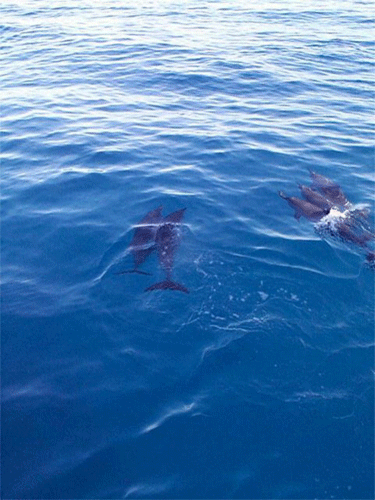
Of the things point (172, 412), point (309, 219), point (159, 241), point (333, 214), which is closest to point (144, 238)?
point (159, 241)

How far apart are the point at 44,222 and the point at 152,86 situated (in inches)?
425

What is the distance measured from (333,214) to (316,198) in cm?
76

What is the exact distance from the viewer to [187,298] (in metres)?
9.73

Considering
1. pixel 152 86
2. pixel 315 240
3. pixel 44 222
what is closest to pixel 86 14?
pixel 152 86

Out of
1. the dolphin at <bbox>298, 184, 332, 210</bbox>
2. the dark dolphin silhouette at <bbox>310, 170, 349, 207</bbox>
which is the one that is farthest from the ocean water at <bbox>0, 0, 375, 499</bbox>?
the dolphin at <bbox>298, 184, 332, 210</bbox>

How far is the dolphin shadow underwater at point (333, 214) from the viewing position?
11344 mm

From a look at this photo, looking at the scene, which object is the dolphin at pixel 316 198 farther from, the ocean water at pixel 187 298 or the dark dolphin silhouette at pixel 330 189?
the ocean water at pixel 187 298

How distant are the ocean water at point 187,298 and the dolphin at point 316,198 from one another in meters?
0.67

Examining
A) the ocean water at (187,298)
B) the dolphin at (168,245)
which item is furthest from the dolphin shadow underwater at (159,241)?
the ocean water at (187,298)

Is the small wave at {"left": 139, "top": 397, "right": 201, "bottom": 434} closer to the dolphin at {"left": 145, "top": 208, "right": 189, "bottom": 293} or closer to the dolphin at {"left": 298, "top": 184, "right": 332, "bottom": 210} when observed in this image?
the dolphin at {"left": 145, "top": 208, "right": 189, "bottom": 293}

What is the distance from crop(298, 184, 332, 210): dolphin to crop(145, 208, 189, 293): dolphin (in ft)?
11.4

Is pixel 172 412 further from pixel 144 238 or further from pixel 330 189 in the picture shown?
pixel 330 189

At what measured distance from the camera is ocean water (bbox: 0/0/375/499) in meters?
7.17

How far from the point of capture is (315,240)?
11453mm
